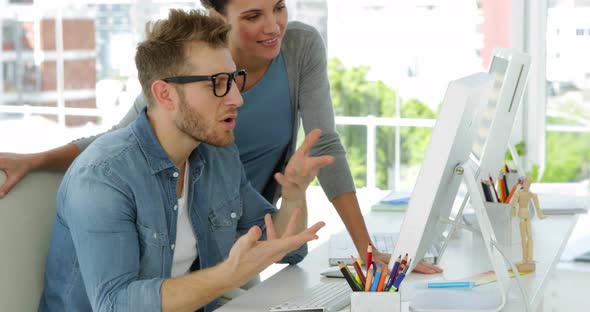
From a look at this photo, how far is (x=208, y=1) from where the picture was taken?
6.87 feet

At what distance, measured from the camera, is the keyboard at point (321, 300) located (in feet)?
5.27

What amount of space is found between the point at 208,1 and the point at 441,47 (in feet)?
9.90

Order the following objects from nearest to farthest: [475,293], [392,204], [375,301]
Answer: [375,301] → [475,293] → [392,204]

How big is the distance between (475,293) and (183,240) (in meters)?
0.62

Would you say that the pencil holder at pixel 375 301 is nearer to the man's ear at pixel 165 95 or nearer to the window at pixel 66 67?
the man's ear at pixel 165 95

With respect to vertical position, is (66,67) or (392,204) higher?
(66,67)

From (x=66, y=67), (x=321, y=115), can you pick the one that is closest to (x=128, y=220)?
(x=321, y=115)

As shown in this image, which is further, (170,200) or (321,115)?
(321,115)

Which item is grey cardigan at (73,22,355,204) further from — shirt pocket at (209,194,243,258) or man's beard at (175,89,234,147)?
man's beard at (175,89,234,147)

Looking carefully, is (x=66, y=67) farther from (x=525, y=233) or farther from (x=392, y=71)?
(x=525, y=233)

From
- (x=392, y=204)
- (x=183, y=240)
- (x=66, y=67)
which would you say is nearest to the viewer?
(x=183, y=240)

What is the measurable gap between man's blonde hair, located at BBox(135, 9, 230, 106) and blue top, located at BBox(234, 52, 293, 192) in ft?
1.28

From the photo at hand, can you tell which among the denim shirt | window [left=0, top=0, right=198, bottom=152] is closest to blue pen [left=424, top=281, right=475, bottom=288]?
the denim shirt

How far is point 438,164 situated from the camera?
1.44 meters
